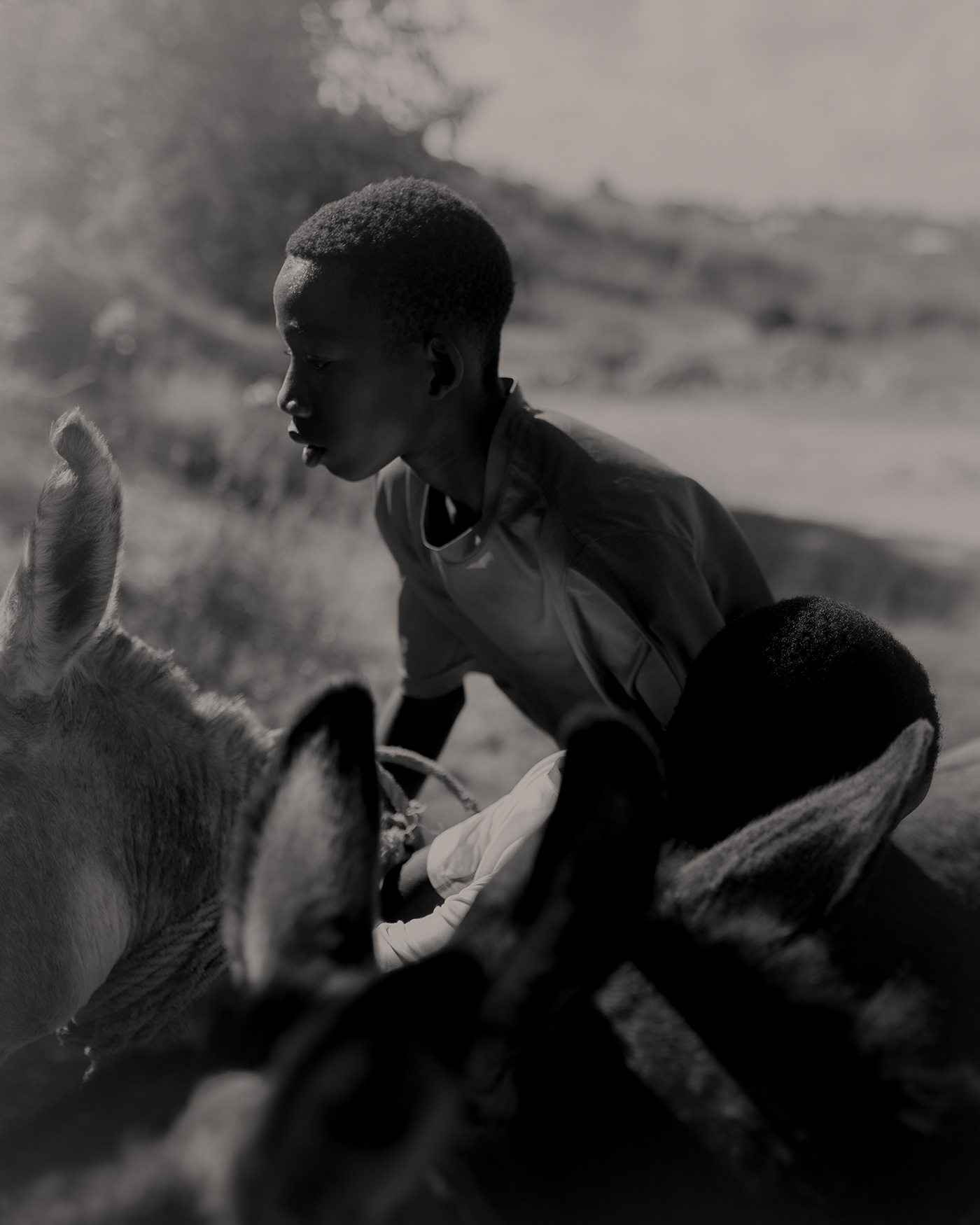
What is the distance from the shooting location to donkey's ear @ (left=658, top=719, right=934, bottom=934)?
4.13ft

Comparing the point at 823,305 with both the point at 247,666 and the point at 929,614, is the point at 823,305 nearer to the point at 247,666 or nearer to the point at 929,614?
the point at 929,614

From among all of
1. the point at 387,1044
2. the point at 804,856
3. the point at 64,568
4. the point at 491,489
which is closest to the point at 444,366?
the point at 491,489

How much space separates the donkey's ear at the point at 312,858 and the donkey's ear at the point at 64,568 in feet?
2.11

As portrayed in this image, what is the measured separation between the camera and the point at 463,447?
2348 millimetres

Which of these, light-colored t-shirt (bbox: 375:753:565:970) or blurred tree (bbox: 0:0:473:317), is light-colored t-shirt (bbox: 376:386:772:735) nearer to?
light-colored t-shirt (bbox: 375:753:565:970)

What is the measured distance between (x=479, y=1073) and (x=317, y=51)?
1987cm

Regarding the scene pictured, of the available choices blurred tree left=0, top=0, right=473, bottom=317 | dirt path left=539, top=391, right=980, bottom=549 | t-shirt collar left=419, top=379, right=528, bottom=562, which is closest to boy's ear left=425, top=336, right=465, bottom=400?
t-shirt collar left=419, top=379, right=528, bottom=562

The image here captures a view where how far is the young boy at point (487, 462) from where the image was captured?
2.05 m

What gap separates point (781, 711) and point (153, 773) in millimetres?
1047

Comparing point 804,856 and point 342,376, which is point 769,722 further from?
point 342,376

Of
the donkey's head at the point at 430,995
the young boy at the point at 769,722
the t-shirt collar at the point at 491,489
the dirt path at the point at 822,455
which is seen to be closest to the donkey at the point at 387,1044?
the donkey's head at the point at 430,995

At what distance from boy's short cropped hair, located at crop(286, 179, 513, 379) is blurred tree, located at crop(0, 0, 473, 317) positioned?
50.6 ft

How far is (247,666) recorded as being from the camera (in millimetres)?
5254

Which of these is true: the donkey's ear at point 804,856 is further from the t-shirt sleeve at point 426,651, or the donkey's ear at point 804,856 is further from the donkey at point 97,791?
the t-shirt sleeve at point 426,651
